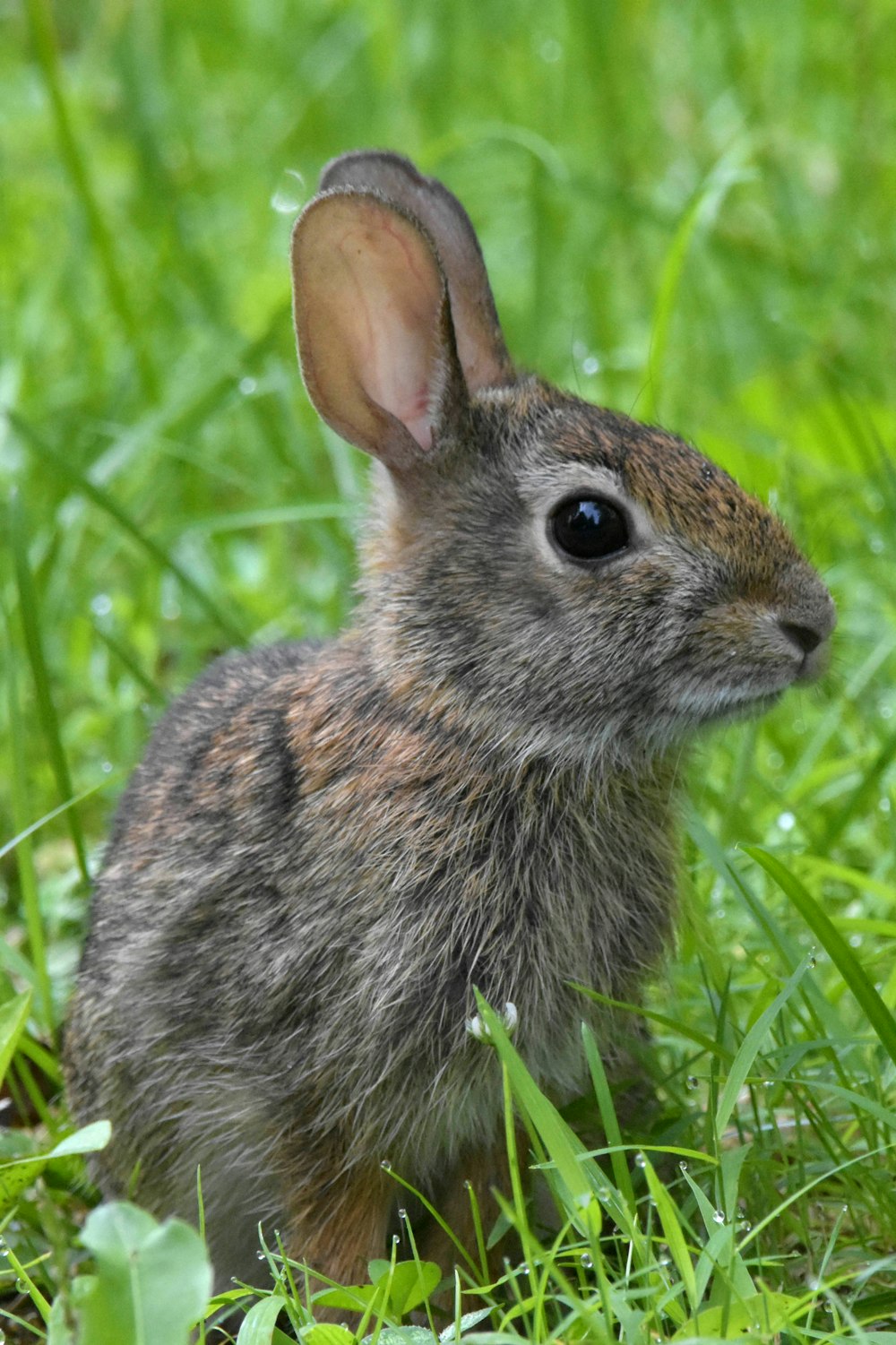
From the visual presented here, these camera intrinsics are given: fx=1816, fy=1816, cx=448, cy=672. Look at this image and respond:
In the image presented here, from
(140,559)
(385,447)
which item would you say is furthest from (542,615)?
(140,559)

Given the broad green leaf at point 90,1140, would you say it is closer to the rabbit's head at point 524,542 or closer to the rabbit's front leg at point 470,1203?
the rabbit's front leg at point 470,1203

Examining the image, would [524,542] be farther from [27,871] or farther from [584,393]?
[584,393]

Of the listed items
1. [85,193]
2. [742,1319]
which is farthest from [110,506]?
[742,1319]

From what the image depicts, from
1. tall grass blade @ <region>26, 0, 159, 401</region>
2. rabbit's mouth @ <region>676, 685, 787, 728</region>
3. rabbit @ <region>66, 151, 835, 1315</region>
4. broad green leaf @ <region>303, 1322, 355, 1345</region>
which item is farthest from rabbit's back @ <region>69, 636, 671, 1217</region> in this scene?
tall grass blade @ <region>26, 0, 159, 401</region>

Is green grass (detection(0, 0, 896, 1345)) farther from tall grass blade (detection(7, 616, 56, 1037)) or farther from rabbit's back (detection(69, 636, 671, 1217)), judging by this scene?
rabbit's back (detection(69, 636, 671, 1217))

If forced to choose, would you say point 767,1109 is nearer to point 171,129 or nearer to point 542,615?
point 542,615

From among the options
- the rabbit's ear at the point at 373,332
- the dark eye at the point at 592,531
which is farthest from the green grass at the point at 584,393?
the rabbit's ear at the point at 373,332
